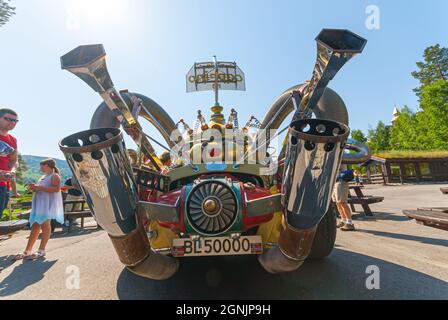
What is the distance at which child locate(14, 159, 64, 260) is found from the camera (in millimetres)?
4277

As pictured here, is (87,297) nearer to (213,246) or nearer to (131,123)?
(213,246)

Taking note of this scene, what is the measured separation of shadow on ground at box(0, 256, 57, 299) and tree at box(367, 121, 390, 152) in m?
52.5

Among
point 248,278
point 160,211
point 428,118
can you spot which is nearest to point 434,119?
point 428,118

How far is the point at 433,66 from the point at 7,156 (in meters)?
59.1

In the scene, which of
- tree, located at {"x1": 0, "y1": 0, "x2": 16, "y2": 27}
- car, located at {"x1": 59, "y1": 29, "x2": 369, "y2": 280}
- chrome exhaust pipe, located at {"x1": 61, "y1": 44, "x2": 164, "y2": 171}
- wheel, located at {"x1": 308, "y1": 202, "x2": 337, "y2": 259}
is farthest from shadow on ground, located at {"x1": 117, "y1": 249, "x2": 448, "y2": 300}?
tree, located at {"x1": 0, "y1": 0, "x2": 16, "y2": 27}

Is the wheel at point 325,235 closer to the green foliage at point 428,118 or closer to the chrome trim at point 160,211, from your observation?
the chrome trim at point 160,211

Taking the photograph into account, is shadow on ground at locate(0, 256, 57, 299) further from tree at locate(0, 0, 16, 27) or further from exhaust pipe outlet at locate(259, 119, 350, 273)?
tree at locate(0, 0, 16, 27)

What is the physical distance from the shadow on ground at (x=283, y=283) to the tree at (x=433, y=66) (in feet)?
179

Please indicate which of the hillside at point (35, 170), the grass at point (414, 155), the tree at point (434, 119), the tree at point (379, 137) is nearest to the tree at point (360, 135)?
the tree at point (379, 137)

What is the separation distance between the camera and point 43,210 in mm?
4402

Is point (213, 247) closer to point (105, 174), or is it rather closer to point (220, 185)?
point (220, 185)

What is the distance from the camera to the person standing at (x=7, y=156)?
3789mm

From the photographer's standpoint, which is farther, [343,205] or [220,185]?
[343,205]
